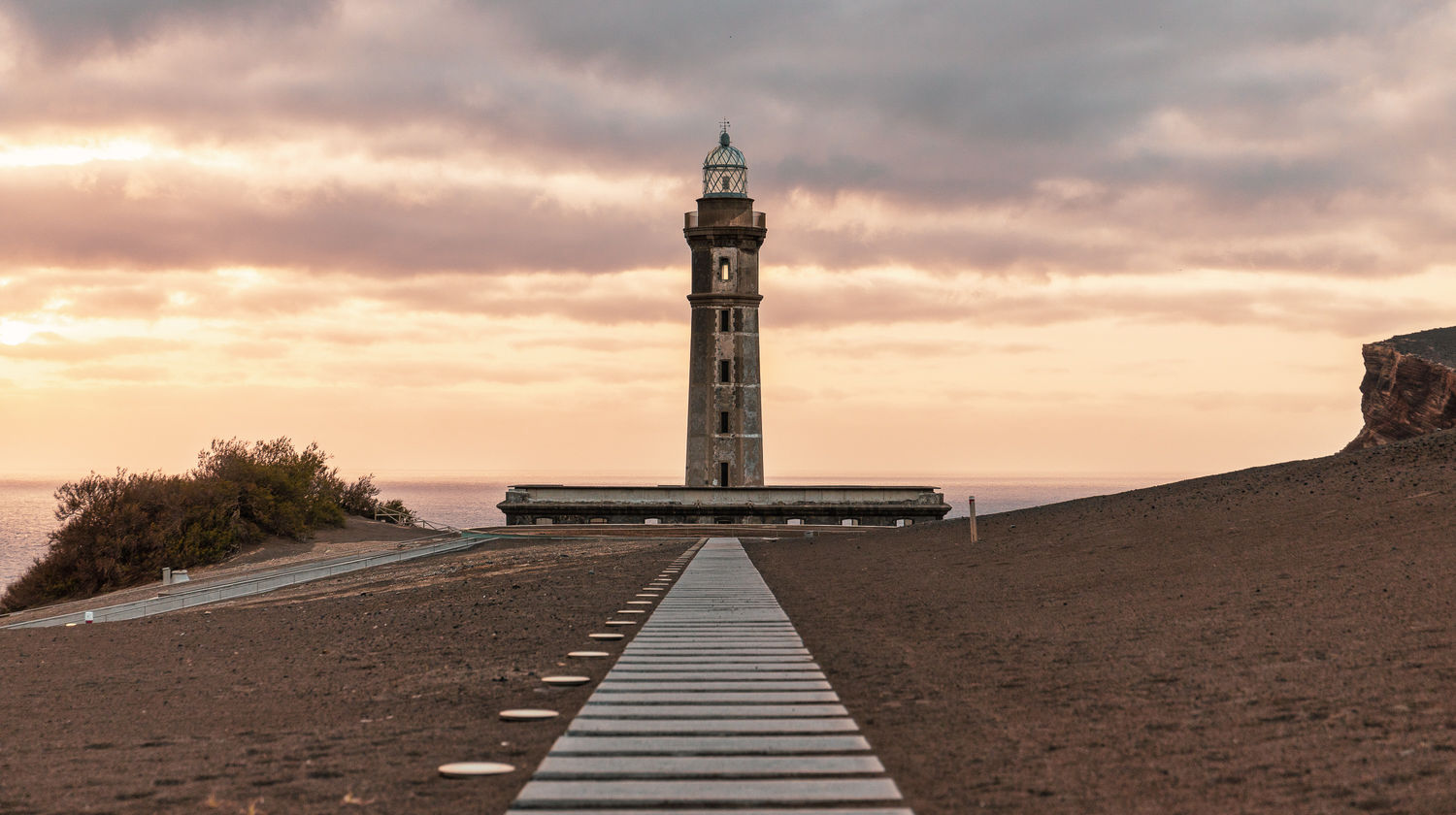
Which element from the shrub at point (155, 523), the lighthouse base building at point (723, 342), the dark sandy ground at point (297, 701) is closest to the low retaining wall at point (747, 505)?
the lighthouse base building at point (723, 342)

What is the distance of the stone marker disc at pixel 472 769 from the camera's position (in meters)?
6.69

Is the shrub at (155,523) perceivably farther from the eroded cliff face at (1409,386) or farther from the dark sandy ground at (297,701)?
the eroded cliff face at (1409,386)

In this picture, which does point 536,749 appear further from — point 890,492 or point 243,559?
point 890,492

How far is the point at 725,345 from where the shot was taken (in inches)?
1815

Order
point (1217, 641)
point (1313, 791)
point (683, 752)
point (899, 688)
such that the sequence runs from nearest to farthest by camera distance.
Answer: point (1313, 791)
point (683, 752)
point (899, 688)
point (1217, 641)

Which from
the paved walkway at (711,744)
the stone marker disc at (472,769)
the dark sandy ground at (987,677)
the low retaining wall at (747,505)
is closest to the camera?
the paved walkway at (711,744)

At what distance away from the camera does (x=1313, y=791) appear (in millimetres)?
5883

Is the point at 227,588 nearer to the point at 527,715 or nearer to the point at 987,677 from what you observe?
the point at 527,715

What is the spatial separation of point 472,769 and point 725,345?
1562 inches

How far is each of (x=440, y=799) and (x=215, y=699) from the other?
5070 millimetres

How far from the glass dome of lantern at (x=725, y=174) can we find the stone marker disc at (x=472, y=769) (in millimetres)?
41446

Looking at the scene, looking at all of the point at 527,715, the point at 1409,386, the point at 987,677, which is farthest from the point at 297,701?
the point at 1409,386

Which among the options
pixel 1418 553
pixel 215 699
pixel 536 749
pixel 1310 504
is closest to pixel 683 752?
pixel 536 749

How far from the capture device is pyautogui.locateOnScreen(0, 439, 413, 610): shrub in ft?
118
